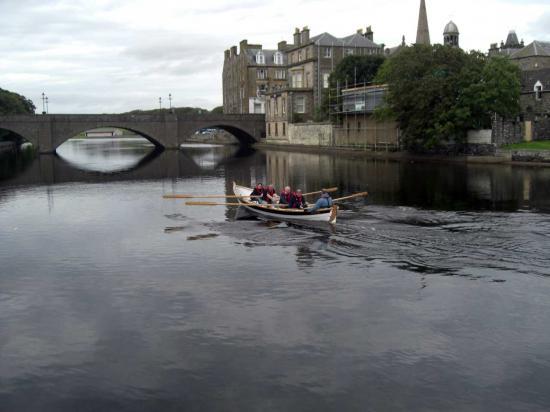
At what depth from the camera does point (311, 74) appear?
379 feet

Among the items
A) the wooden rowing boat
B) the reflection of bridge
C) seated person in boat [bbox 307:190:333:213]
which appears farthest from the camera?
the reflection of bridge

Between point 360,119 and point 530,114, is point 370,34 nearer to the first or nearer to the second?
point 360,119

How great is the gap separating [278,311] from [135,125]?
3710 inches

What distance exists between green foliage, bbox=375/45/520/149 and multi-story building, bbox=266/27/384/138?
39688 mm

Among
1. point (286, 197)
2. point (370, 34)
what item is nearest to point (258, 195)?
point (286, 197)

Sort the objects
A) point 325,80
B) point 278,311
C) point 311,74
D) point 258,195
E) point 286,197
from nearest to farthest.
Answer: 1. point 278,311
2. point 286,197
3. point 258,195
4. point 325,80
5. point 311,74

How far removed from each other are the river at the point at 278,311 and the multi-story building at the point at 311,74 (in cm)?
7939

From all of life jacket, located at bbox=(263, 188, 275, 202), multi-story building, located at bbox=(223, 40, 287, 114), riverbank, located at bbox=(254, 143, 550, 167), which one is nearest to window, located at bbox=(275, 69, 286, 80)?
multi-story building, located at bbox=(223, 40, 287, 114)

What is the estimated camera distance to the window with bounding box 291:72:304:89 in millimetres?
120000

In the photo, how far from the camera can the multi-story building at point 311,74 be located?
11456 centimetres

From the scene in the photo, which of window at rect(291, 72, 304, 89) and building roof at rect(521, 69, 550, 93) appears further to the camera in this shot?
window at rect(291, 72, 304, 89)

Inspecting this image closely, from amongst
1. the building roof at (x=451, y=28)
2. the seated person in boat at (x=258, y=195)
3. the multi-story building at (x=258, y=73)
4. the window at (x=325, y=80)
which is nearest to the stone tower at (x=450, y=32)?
the building roof at (x=451, y=28)

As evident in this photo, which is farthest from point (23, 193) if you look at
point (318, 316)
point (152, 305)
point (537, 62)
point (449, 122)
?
point (537, 62)

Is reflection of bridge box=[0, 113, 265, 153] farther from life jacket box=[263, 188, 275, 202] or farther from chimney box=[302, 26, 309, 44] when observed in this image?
life jacket box=[263, 188, 275, 202]
